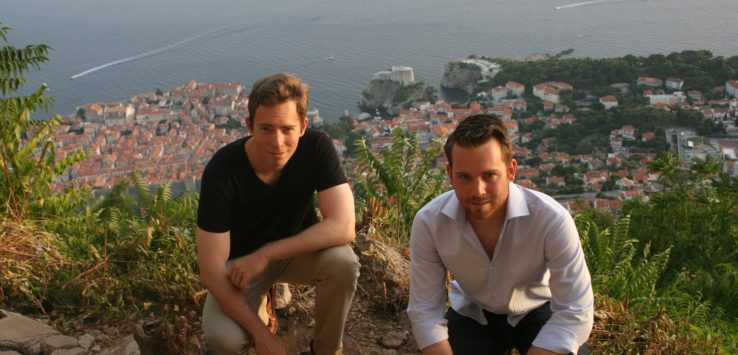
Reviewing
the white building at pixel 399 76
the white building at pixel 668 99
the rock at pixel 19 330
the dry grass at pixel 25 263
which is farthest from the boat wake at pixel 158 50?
the rock at pixel 19 330

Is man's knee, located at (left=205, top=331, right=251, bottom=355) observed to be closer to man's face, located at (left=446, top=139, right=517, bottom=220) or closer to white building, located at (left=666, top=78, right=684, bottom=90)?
man's face, located at (left=446, top=139, right=517, bottom=220)

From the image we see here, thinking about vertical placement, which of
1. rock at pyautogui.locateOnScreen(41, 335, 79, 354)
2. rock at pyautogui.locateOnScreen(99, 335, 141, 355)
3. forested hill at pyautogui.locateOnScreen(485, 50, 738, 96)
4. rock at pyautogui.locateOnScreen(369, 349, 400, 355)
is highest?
rock at pyautogui.locateOnScreen(41, 335, 79, 354)

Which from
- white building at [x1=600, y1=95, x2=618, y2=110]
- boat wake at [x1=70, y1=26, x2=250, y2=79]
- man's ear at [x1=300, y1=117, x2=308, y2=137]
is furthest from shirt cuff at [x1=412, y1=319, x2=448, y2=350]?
boat wake at [x1=70, y1=26, x2=250, y2=79]

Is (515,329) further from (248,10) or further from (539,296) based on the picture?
(248,10)

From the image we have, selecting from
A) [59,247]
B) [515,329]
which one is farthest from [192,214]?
[515,329]

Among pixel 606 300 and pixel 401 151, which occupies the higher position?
pixel 401 151

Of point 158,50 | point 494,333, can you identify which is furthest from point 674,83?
point 158,50

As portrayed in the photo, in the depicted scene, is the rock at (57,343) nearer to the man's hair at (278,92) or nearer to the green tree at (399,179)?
the man's hair at (278,92)
